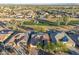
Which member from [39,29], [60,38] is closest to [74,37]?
[60,38]

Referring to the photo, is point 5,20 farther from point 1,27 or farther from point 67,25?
point 67,25

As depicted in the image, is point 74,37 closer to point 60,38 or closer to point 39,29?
point 60,38

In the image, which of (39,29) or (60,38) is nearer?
(60,38)

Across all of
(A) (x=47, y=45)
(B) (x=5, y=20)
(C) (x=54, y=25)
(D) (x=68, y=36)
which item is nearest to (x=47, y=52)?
Answer: (A) (x=47, y=45)

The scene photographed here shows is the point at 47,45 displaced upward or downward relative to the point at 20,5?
downward
